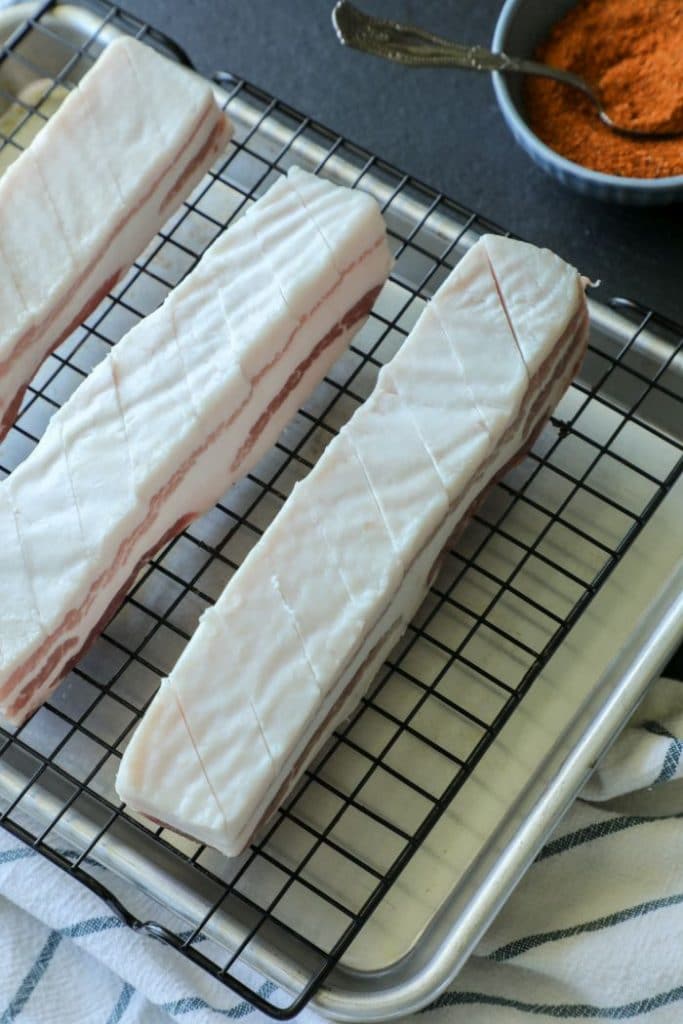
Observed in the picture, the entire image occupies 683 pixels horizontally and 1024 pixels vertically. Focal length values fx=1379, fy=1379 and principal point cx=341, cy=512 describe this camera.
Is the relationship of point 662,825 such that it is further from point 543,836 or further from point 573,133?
point 573,133

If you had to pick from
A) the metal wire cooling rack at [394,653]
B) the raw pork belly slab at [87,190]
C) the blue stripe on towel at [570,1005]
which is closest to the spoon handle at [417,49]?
the metal wire cooling rack at [394,653]

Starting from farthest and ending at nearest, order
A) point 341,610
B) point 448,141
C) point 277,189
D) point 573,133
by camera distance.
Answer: point 448,141 → point 573,133 → point 277,189 → point 341,610

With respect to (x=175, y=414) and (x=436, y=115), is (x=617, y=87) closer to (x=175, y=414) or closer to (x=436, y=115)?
(x=436, y=115)

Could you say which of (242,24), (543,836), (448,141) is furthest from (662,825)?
(242,24)

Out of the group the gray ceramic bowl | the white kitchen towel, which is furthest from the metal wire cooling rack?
the gray ceramic bowl

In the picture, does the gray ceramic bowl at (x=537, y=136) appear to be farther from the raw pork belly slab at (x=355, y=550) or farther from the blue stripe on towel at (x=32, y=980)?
the blue stripe on towel at (x=32, y=980)

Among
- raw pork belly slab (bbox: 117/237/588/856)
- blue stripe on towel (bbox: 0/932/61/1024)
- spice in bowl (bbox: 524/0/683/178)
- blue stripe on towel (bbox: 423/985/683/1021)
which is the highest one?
spice in bowl (bbox: 524/0/683/178)

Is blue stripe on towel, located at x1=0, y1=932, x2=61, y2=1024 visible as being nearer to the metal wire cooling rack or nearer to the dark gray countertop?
the metal wire cooling rack
